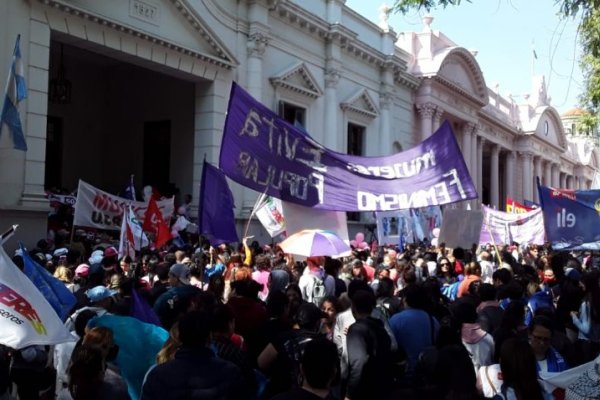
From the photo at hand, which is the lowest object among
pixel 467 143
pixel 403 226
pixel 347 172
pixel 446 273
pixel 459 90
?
pixel 446 273

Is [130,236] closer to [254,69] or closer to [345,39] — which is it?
[254,69]

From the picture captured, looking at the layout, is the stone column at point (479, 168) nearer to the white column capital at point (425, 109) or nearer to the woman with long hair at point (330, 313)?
the white column capital at point (425, 109)

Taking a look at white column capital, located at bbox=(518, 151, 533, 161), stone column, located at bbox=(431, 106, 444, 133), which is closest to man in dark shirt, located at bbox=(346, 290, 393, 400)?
stone column, located at bbox=(431, 106, 444, 133)

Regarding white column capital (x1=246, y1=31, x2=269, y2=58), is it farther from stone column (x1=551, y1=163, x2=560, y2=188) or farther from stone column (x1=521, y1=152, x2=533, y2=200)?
stone column (x1=551, y1=163, x2=560, y2=188)

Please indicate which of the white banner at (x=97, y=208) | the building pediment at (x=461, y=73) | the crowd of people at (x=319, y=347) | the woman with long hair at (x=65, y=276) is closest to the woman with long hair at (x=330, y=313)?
the crowd of people at (x=319, y=347)

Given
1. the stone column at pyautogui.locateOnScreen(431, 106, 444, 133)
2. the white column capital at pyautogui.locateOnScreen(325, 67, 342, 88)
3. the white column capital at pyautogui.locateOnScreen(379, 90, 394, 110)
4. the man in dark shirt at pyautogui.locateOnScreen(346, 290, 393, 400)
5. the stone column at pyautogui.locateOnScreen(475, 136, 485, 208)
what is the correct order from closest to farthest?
1. the man in dark shirt at pyautogui.locateOnScreen(346, 290, 393, 400)
2. the white column capital at pyautogui.locateOnScreen(325, 67, 342, 88)
3. the white column capital at pyautogui.locateOnScreen(379, 90, 394, 110)
4. the stone column at pyautogui.locateOnScreen(431, 106, 444, 133)
5. the stone column at pyautogui.locateOnScreen(475, 136, 485, 208)

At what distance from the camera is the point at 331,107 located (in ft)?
71.4

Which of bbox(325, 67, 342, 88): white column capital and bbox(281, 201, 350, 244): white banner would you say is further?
bbox(325, 67, 342, 88): white column capital

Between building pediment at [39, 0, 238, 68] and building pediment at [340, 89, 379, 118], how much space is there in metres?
6.17

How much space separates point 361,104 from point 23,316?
20724 millimetres

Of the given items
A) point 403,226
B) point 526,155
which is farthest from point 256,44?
point 526,155

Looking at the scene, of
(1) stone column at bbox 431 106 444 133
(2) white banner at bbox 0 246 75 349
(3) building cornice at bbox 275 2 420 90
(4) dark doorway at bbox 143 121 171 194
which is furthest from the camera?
(1) stone column at bbox 431 106 444 133

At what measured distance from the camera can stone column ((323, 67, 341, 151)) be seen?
2164 cm

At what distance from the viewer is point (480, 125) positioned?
36.3 m
